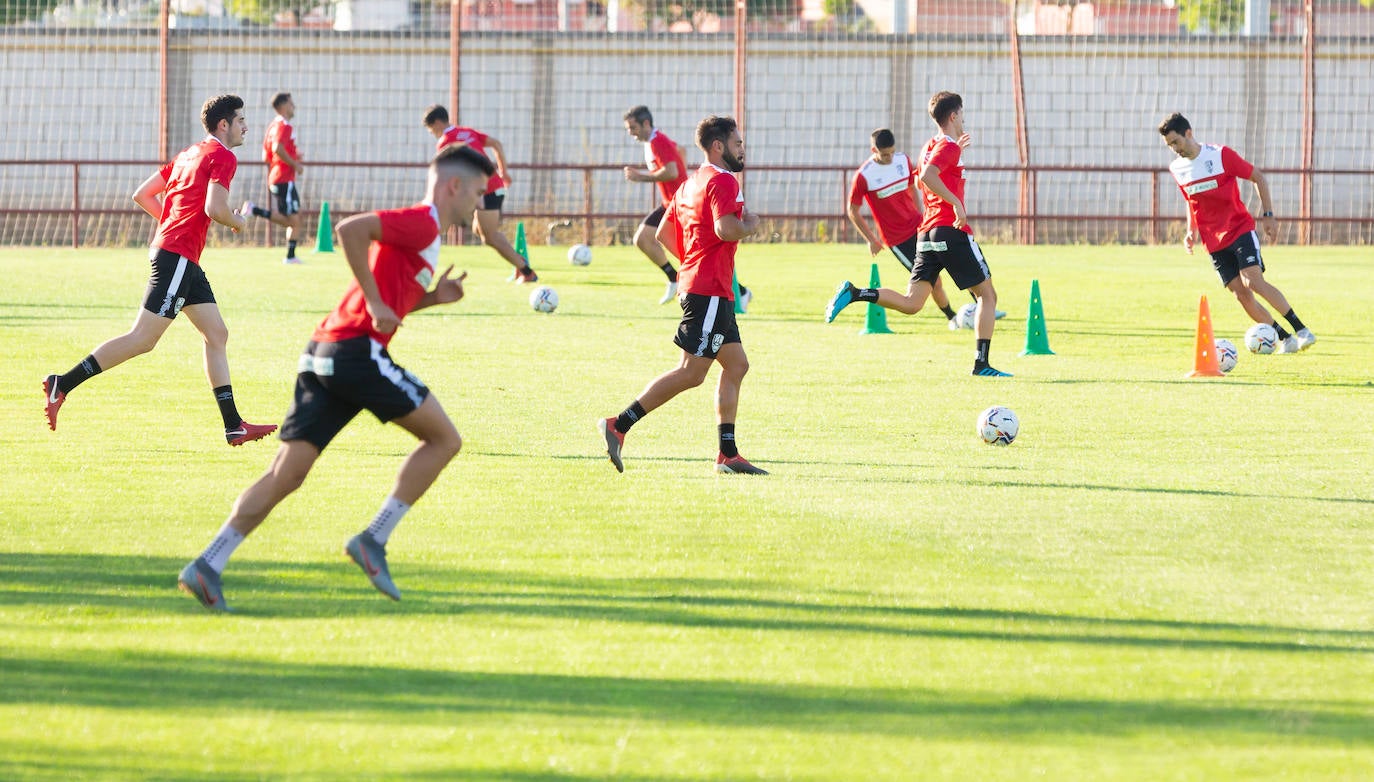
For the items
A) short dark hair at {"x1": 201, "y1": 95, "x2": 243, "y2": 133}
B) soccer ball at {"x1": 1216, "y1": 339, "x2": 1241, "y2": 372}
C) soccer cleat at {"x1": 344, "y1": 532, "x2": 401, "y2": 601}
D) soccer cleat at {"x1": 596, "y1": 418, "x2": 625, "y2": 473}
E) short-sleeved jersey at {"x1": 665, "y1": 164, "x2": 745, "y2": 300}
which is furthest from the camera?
soccer ball at {"x1": 1216, "y1": 339, "x2": 1241, "y2": 372}

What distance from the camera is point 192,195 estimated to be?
1019 cm

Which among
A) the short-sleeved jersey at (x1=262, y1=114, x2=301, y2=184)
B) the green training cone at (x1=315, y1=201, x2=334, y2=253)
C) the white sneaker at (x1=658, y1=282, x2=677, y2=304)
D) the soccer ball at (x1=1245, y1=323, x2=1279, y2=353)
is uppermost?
the short-sleeved jersey at (x1=262, y1=114, x2=301, y2=184)

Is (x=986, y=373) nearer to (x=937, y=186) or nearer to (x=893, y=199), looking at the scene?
(x=937, y=186)

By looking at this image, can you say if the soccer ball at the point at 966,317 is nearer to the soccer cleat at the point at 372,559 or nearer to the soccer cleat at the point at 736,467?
the soccer cleat at the point at 736,467

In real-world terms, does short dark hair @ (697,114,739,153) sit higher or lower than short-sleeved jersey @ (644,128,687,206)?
lower

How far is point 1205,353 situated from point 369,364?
9220 millimetres

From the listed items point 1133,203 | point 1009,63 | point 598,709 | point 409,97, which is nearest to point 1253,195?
point 1133,203

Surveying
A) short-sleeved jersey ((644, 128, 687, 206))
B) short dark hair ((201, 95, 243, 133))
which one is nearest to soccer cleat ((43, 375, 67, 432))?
short dark hair ((201, 95, 243, 133))

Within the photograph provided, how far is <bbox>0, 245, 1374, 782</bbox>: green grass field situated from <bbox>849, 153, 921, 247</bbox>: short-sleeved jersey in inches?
98.8

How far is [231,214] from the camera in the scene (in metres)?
9.82

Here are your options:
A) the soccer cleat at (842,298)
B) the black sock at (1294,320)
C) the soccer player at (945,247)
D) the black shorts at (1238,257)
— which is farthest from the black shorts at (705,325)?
the black sock at (1294,320)

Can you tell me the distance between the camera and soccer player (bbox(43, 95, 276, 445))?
10055mm

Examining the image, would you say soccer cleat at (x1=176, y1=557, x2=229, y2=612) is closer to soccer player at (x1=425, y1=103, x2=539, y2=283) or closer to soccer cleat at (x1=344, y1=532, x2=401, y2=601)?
soccer cleat at (x1=344, y1=532, x2=401, y2=601)

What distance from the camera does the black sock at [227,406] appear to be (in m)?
10.1
